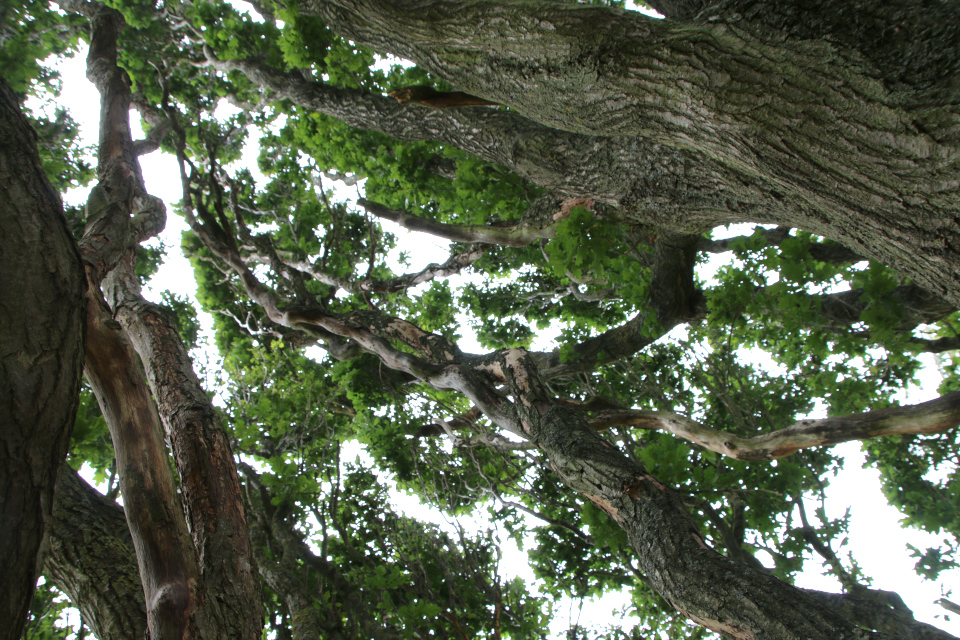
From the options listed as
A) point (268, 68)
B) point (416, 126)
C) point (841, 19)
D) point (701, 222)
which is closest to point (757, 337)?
point (701, 222)

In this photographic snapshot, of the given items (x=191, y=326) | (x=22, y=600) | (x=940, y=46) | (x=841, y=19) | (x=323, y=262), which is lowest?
(x=22, y=600)

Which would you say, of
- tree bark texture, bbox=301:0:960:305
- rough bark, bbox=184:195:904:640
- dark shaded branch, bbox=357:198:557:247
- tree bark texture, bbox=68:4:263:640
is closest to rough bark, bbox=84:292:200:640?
tree bark texture, bbox=68:4:263:640

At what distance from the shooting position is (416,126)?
533cm

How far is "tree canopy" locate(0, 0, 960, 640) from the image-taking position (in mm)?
1861

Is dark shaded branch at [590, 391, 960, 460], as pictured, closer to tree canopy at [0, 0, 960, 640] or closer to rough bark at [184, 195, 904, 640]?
tree canopy at [0, 0, 960, 640]

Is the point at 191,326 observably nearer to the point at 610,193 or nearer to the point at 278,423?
the point at 278,423

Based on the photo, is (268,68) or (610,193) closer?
(610,193)

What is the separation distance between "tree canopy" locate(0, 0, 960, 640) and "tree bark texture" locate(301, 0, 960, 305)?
0.5 inches

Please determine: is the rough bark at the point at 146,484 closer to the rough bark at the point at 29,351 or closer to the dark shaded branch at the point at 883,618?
the rough bark at the point at 29,351

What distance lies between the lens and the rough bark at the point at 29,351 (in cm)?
131

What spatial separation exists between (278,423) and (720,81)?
728 cm

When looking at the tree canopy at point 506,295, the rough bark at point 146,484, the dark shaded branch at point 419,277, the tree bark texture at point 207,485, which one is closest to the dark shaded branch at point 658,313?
the tree canopy at point 506,295

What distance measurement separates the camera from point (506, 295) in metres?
10.2

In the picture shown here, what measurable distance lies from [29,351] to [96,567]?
195 centimetres
